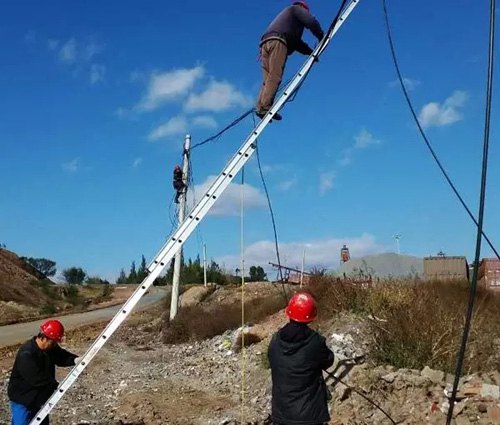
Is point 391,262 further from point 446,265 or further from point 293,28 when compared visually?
point 293,28

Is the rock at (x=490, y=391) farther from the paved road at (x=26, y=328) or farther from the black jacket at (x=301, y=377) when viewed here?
the paved road at (x=26, y=328)

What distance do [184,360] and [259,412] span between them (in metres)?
7.16

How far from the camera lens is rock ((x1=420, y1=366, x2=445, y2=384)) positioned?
396 inches

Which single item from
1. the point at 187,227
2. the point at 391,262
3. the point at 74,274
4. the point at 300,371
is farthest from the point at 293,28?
the point at 74,274

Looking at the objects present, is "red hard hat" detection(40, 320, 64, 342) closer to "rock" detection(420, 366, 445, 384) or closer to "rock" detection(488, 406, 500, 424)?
"rock" detection(420, 366, 445, 384)

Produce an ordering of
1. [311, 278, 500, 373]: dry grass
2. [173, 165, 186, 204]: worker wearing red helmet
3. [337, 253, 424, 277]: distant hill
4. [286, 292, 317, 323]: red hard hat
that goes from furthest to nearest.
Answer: [337, 253, 424, 277]: distant hill
[173, 165, 186, 204]: worker wearing red helmet
[311, 278, 500, 373]: dry grass
[286, 292, 317, 323]: red hard hat

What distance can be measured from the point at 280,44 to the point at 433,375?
5667mm

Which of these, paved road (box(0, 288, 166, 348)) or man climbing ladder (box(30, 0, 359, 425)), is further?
paved road (box(0, 288, 166, 348))

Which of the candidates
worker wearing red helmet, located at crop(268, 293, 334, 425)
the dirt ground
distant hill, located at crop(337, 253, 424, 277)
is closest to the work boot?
worker wearing red helmet, located at crop(268, 293, 334, 425)

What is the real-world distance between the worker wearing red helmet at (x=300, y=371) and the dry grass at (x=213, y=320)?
13737mm

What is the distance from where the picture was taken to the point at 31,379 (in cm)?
750

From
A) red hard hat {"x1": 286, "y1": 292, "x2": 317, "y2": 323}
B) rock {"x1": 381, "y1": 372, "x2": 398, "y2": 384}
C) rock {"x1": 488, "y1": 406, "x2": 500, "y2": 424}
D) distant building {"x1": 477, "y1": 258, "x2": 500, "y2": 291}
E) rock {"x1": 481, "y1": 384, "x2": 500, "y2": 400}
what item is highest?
distant building {"x1": 477, "y1": 258, "x2": 500, "y2": 291}

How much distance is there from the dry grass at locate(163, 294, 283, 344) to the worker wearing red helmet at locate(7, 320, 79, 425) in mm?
12467

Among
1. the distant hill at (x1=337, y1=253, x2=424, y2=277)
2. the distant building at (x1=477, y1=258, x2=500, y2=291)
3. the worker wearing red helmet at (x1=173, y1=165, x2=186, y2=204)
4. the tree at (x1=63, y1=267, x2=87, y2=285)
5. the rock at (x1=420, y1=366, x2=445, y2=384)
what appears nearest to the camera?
the rock at (x1=420, y1=366, x2=445, y2=384)
